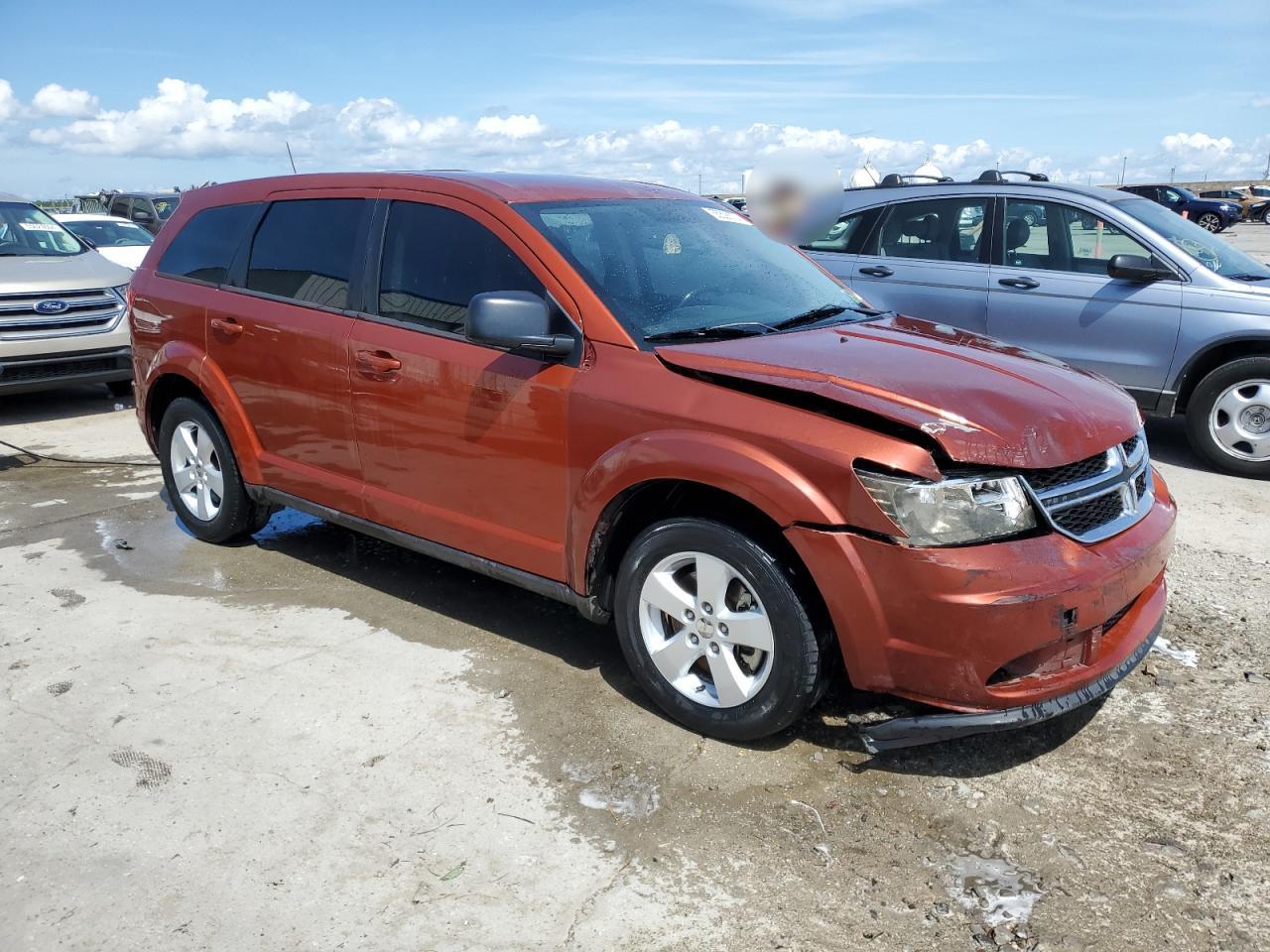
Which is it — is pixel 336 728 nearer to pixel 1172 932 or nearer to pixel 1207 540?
pixel 1172 932

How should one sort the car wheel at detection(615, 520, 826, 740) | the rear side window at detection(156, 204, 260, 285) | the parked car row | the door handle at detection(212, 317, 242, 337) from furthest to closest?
the parked car row < the rear side window at detection(156, 204, 260, 285) < the door handle at detection(212, 317, 242, 337) < the car wheel at detection(615, 520, 826, 740)

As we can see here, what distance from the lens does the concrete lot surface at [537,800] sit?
2607mm

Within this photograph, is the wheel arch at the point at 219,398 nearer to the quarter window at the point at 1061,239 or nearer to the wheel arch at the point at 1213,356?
the quarter window at the point at 1061,239

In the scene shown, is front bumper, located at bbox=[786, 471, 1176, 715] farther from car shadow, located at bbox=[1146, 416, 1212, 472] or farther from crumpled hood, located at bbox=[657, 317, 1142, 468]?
car shadow, located at bbox=[1146, 416, 1212, 472]

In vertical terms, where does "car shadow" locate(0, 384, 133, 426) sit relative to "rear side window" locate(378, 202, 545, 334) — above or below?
below

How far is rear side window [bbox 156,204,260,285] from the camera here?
16.4 ft

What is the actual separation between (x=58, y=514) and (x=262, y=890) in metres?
4.18

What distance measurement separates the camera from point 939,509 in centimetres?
287

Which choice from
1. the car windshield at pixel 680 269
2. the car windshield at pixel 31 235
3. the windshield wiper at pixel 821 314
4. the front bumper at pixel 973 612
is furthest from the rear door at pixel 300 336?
the car windshield at pixel 31 235

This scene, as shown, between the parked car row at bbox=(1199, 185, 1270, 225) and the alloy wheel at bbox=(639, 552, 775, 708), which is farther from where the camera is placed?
the parked car row at bbox=(1199, 185, 1270, 225)

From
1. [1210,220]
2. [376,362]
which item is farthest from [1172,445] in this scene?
[1210,220]

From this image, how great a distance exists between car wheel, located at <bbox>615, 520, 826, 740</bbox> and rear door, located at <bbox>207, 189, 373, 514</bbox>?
1582 mm

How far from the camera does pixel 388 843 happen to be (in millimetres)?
→ 2904

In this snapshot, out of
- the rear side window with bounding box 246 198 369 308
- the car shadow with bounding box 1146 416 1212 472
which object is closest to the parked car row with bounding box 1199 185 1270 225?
the car shadow with bounding box 1146 416 1212 472
